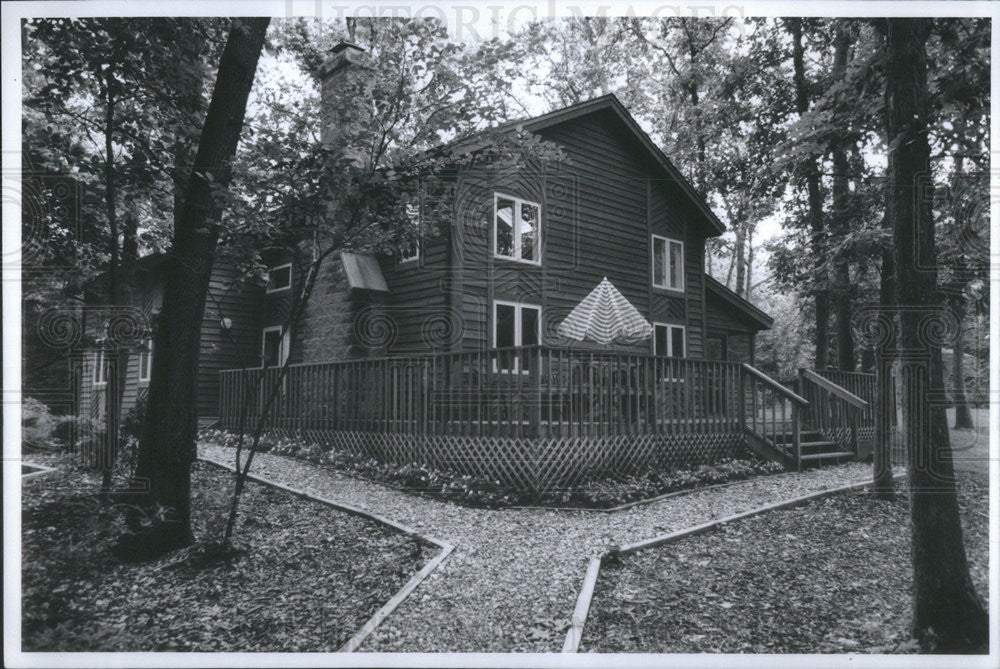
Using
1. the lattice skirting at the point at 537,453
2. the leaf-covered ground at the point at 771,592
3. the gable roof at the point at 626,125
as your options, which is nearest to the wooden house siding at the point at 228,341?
the lattice skirting at the point at 537,453

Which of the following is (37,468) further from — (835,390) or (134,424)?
(835,390)

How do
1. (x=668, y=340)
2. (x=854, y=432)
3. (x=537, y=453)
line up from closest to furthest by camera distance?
(x=537, y=453) → (x=854, y=432) → (x=668, y=340)

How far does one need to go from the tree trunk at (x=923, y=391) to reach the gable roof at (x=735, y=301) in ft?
37.6

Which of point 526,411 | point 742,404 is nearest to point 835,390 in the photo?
point 742,404

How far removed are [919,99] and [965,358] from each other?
1.59 meters

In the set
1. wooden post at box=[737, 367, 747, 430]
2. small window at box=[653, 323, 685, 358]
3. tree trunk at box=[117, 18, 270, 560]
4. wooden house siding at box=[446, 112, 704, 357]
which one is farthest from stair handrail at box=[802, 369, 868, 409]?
tree trunk at box=[117, 18, 270, 560]

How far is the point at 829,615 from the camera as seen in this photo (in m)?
3.86

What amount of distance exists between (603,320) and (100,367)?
23.8ft

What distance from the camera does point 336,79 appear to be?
16.3ft

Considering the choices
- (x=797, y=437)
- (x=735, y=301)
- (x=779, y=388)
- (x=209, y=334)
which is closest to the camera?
(x=797, y=437)

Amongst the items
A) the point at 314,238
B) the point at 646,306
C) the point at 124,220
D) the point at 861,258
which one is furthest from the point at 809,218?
the point at 124,220

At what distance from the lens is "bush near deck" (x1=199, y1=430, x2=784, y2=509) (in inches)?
262

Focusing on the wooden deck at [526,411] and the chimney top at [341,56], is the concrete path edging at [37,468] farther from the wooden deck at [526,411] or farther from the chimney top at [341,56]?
the chimney top at [341,56]

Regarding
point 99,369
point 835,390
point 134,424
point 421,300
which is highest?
point 421,300
